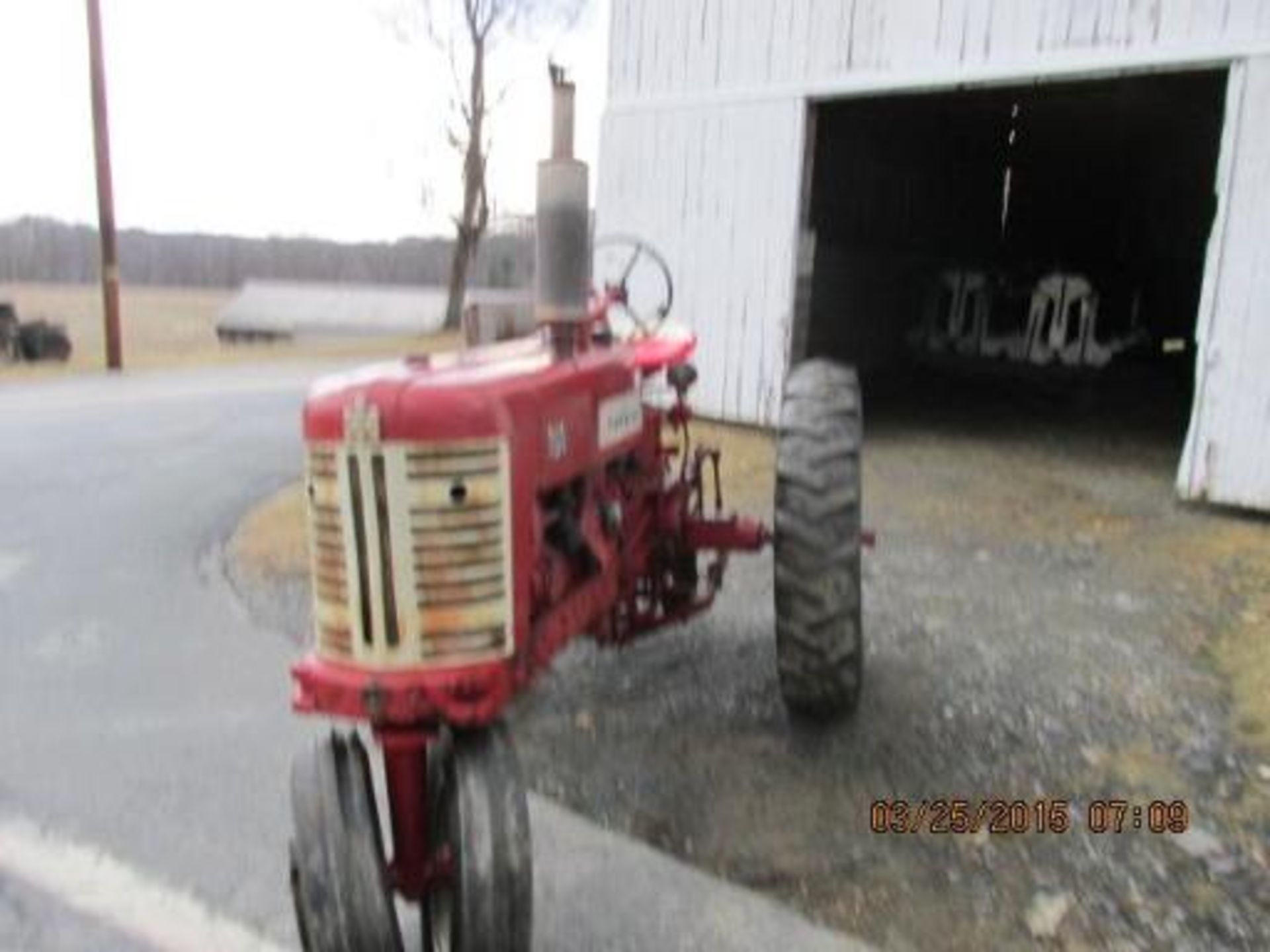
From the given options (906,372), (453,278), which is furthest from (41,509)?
(453,278)

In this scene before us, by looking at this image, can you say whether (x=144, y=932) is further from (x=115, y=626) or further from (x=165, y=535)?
(x=165, y=535)

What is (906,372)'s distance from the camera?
1230cm

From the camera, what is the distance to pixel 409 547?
234 centimetres

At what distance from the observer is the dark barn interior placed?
10781mm

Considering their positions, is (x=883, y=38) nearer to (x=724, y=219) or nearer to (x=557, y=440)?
(x=724, y=219)

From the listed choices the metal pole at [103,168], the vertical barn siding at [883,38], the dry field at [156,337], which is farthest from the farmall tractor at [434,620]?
the metal pole at [103,168]

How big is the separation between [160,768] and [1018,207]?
41.6 ft

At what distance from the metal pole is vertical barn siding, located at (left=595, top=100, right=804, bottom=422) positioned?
887 cm

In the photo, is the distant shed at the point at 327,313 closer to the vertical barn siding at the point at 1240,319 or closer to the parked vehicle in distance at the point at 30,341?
the parked vehicle in distance at the point at 30,341

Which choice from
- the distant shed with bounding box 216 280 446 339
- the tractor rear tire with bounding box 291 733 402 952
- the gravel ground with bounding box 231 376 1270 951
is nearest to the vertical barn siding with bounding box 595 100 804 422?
the gravel ground with bounding box 231 376 1270 951

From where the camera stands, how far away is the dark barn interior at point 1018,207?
10.8 m

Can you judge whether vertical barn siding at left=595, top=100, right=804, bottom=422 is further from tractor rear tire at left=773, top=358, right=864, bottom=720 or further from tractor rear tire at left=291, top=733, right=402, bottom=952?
tractor rear tire at left=291, top=733, right=402, bottom=952

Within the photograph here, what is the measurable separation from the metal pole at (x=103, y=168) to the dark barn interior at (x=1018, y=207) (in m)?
9.80

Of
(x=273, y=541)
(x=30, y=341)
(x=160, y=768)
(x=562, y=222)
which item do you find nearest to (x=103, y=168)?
(x=30, y=341)
